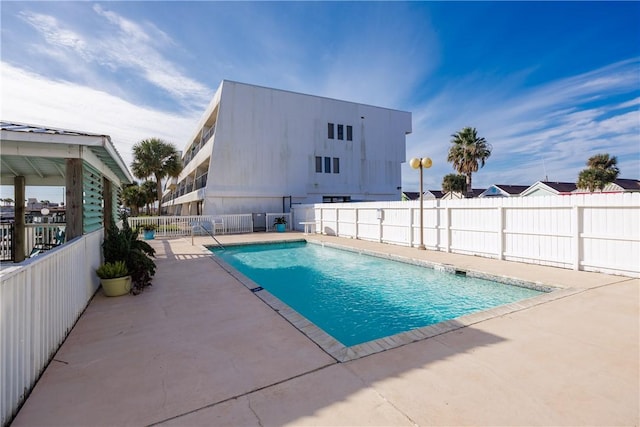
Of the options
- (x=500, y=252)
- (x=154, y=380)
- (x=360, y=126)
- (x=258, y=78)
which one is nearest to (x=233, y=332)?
(x=154, y=380)

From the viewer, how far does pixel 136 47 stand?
9523mm

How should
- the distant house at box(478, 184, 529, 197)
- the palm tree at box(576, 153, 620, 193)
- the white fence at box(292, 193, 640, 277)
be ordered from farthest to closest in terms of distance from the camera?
1. the distant house at box(478, 184, 529, 197)
2. the palm tree at box(576, 153, 620, 193)
3. the white fence at box(292, 193, 640, 277)

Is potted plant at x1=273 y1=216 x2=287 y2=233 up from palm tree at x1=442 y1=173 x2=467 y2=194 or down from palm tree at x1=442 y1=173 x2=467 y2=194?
down

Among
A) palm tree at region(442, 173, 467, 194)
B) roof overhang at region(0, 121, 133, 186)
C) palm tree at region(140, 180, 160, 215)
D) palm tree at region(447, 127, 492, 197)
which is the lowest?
roof overhang at region(0, 121, 133, 186)

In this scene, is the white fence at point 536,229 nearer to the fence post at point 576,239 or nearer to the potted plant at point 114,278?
the fence post at point 576,239

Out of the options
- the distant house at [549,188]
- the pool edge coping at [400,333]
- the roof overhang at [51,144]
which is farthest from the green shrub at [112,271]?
the distant house at [549,188]

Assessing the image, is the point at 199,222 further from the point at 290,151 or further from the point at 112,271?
the point at 112,271

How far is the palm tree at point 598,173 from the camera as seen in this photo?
32844 mm

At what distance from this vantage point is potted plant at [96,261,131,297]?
18.0 ft

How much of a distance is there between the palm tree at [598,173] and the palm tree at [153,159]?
4451cm

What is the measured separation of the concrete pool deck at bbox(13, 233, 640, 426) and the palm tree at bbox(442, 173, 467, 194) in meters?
43.0

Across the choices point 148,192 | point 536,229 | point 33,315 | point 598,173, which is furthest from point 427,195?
point 33,315

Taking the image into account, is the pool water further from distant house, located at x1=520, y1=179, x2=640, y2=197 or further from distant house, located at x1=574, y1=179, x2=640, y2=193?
distant house, located at x1=574, y1=179, x2=640, y2=193

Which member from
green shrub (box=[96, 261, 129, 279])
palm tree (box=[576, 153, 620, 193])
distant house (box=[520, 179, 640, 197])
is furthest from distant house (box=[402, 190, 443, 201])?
green shrub (box=[96, 261, 129, 279])
